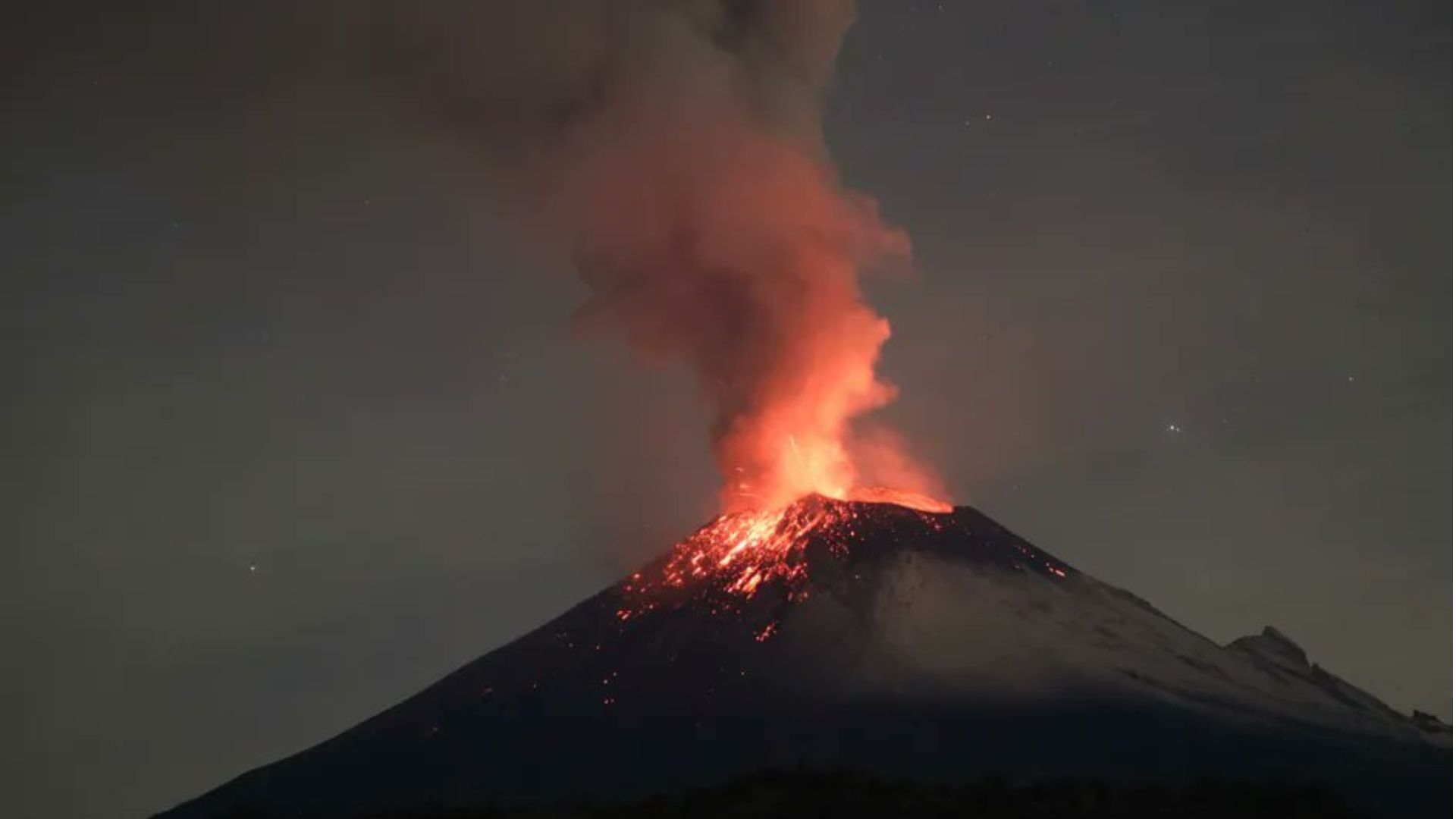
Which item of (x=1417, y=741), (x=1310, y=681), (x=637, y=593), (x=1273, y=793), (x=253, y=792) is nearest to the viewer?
(x=1273, y=793)

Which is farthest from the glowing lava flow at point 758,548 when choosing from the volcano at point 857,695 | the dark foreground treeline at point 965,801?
the dark foreground treeline at point 965,801

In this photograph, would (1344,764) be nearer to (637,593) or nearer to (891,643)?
(891,643)

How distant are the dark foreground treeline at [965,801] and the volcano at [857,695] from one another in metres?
1.46

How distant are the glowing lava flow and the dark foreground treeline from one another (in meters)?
21.5

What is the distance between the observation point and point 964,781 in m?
74.9

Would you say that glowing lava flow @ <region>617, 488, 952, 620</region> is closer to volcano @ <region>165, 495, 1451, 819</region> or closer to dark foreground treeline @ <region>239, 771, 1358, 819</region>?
volcano @ <region>165, 495, 1451, 819</region>

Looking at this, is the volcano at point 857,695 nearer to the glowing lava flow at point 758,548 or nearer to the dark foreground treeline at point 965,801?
the glowing lava flow at point 758,548

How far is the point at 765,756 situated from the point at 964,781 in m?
9.96

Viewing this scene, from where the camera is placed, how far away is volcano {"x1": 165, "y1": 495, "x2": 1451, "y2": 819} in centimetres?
7794

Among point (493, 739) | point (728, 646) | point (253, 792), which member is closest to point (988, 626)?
point (728, 646)

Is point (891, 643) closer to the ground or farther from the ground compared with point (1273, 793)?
farther from the ground

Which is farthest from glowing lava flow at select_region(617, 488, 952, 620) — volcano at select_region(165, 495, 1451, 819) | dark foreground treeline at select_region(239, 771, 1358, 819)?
dark foreground treeline at select_region(239, 771, 1358, 819)

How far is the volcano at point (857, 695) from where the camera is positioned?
77938mm

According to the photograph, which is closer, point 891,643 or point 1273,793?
point 1273,793
